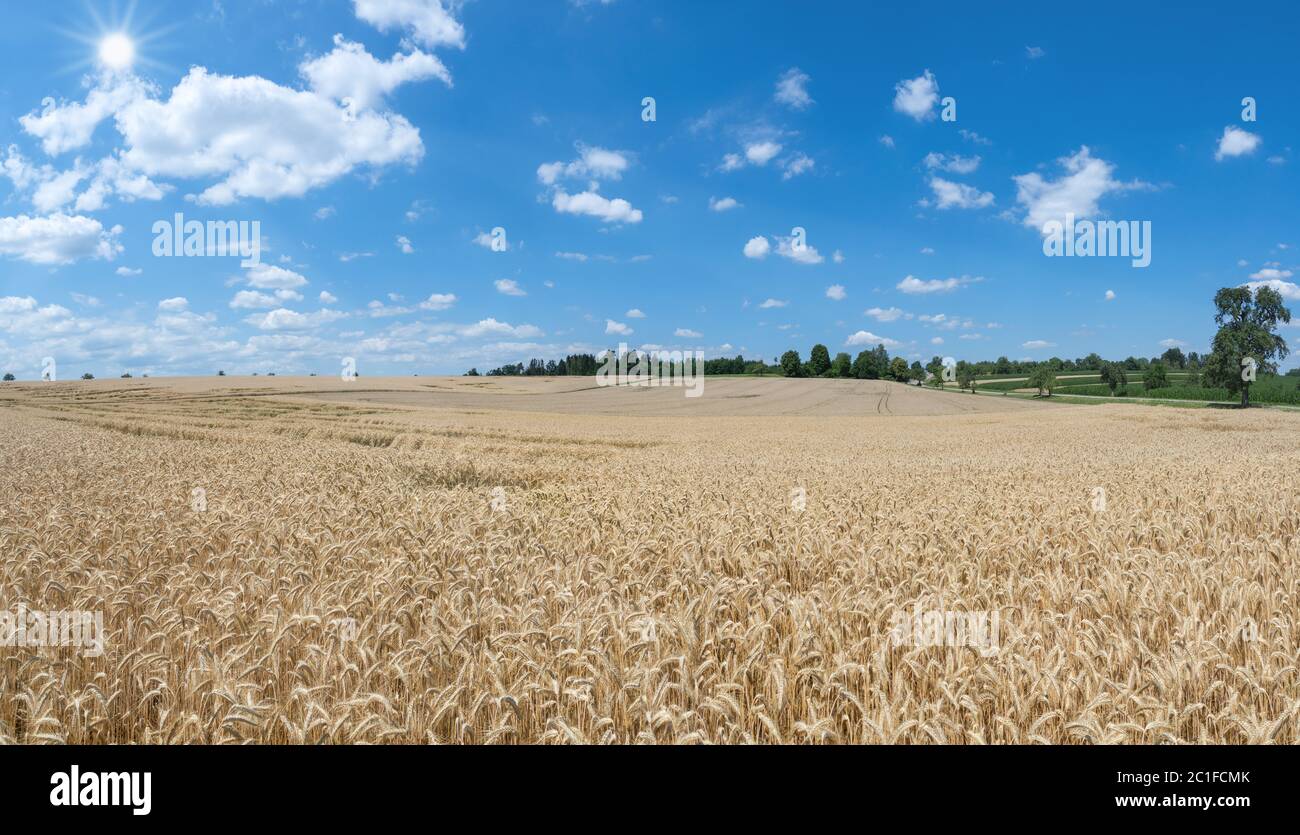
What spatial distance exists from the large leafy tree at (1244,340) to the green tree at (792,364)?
7506 centimetres

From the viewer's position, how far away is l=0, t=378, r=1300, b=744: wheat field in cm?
279

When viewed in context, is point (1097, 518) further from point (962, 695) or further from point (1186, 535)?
point (962, 695)

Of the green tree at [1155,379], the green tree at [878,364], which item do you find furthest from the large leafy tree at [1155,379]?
the green tree at [878,364]

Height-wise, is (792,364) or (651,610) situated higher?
(792,364)

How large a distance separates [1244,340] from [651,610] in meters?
99.3

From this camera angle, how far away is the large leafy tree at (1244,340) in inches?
2805

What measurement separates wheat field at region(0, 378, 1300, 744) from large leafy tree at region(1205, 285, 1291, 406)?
86828 mm

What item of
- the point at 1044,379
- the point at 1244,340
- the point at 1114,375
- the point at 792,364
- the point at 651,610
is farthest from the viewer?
the point at 792,364

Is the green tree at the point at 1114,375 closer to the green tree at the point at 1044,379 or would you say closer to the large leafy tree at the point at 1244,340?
the green tree at the point at 1044,379

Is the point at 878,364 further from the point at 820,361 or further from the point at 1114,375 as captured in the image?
the point at 1114,375

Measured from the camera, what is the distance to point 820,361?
149000mm

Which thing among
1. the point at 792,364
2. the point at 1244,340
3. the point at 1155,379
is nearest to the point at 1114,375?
the point at 1155,379
